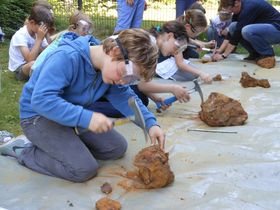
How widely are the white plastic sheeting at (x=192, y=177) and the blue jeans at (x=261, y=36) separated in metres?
2.25

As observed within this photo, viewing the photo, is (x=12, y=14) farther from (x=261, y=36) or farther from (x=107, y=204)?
(x=107, y=204)

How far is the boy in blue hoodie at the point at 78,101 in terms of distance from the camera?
203cm

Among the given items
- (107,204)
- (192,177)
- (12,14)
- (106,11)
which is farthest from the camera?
(106,11)

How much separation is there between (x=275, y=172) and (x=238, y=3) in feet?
10.8

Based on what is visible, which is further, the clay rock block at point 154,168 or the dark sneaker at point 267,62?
the dark sneaker at point 267,62

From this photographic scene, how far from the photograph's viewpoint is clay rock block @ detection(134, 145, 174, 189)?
2.09m

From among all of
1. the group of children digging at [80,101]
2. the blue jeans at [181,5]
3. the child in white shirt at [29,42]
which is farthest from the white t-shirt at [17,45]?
the blue jeans at [181,5]

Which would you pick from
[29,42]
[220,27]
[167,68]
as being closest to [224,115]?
[167,68]

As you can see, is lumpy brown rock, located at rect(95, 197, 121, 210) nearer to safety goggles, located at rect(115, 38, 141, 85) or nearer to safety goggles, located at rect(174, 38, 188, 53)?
safety goggles, located at rect(115, 38, 141, 85)

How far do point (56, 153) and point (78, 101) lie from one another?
289 millimetres

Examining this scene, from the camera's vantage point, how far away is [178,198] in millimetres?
2021

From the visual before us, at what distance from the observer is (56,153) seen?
2283 millimetres

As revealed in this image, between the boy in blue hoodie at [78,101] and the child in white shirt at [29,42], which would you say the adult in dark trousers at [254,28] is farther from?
the boy in blue hoodie at [78,101]

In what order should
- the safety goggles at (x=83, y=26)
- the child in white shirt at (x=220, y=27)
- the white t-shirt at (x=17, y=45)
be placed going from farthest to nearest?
the child in white shirt at (x=220, y=27) → the white t-shirt at (x=17, y=45) → the safety goggles at (x=83, y=26)
